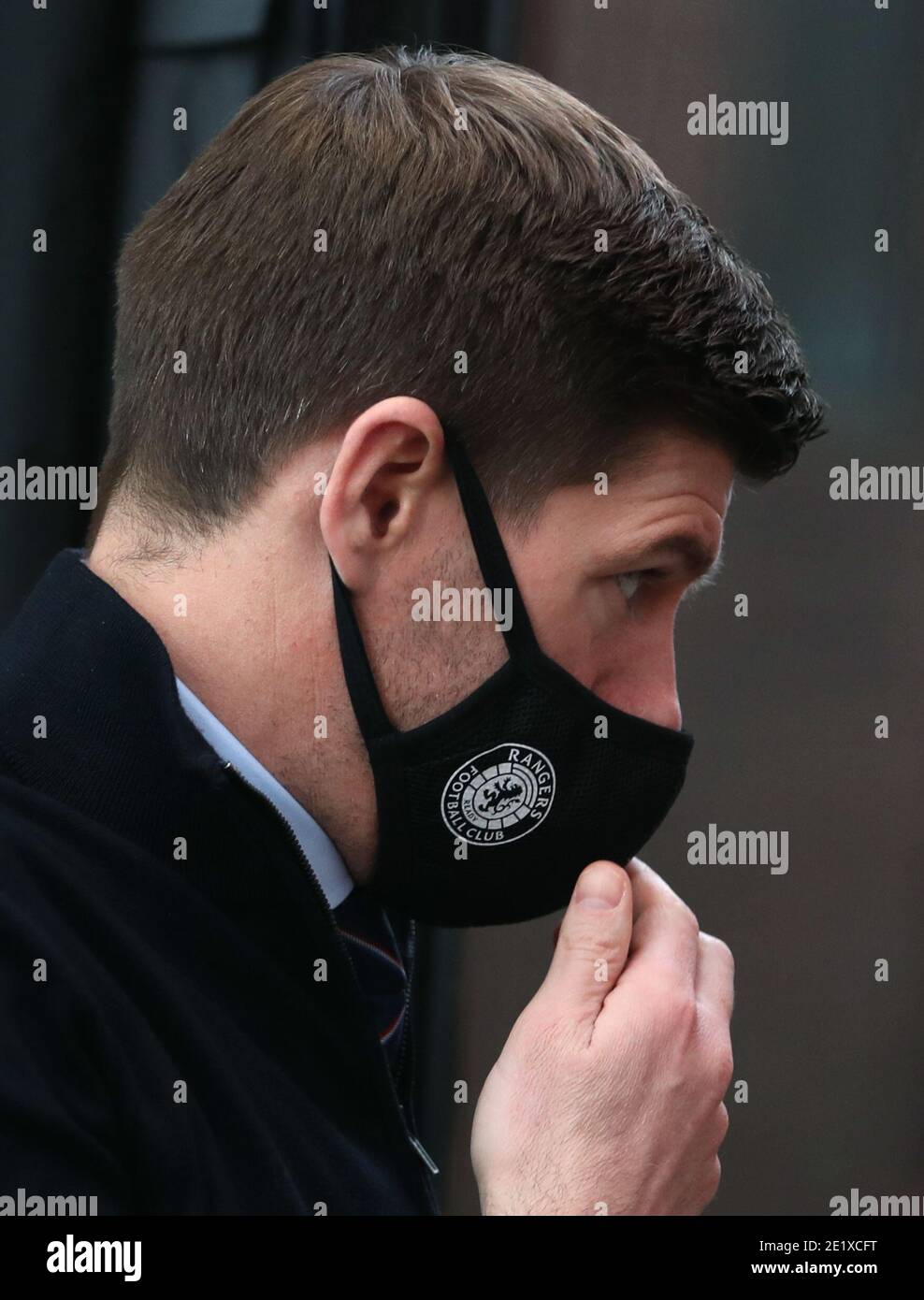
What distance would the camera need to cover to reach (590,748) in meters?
1.21

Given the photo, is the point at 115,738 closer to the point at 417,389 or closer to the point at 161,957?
the point at 161,957

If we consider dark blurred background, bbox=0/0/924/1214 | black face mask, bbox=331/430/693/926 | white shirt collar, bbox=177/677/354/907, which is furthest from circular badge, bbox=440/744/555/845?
dark blurred background, bbox=0/0/924/1214

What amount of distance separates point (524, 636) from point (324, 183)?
43 cm

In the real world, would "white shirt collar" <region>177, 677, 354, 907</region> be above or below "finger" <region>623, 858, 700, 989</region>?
above

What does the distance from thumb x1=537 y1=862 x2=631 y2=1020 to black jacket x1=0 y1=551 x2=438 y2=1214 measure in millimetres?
177

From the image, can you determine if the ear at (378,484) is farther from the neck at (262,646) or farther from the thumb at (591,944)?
the thumb at (591,944)

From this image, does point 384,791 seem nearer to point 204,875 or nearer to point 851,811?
point 204,875

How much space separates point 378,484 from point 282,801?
0.28 m

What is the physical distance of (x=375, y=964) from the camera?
49.4 inches

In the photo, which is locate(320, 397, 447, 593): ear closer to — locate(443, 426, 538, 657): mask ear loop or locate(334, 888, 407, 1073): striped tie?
locate(443, 426, 538, 657): mask ear loop

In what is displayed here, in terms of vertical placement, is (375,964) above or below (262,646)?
below

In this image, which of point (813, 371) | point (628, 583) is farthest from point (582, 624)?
point (813, 371)

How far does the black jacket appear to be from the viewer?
2.95 ft

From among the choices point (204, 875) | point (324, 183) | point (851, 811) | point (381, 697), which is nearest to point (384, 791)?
point (381, 697)
